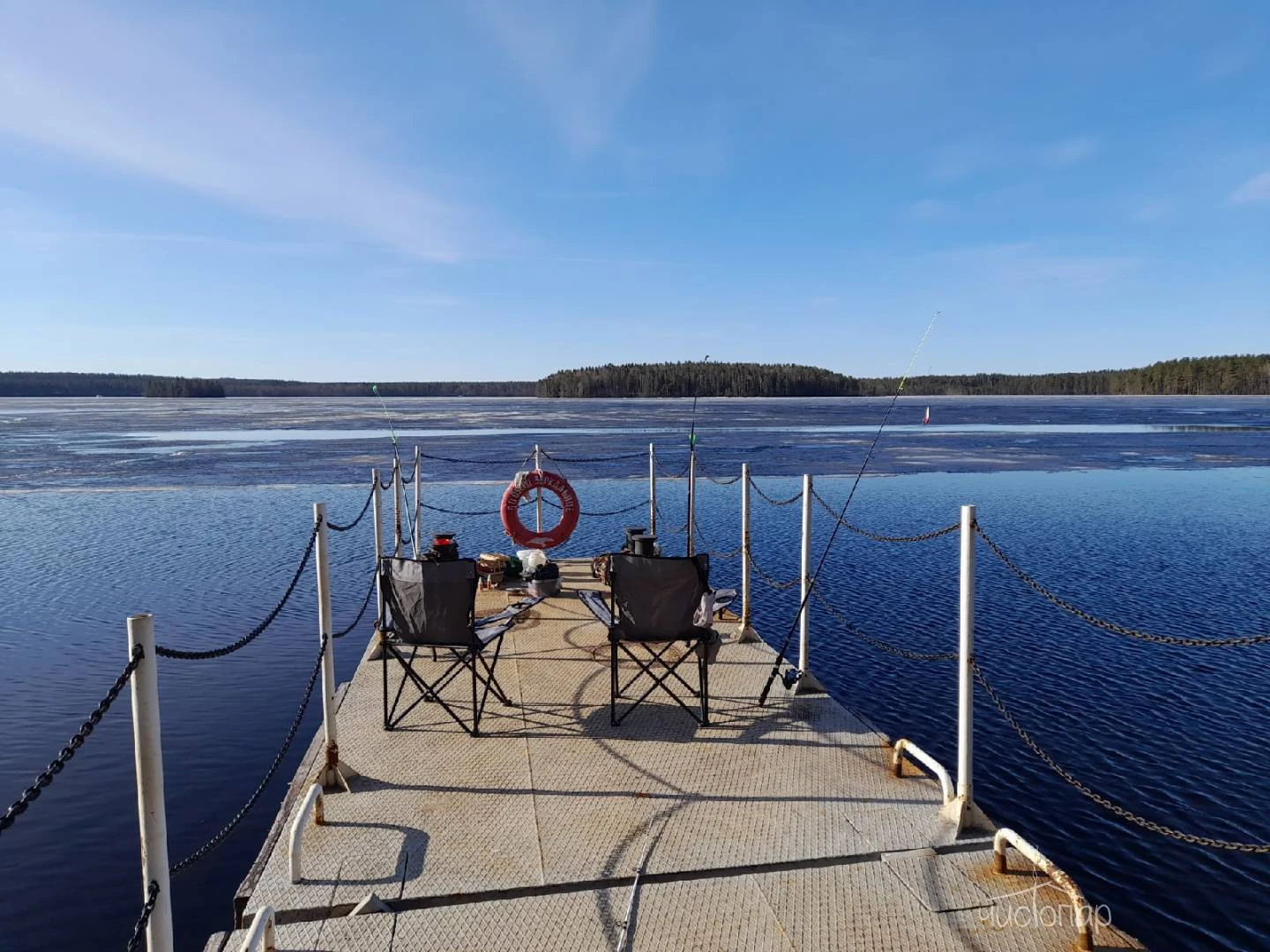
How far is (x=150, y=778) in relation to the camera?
2346 millimetres

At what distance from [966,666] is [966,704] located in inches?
6.7

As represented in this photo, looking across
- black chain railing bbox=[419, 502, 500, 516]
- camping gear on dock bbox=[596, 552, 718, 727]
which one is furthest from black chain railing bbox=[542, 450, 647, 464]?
camping gear on dock bbox=[596, 552, 718, 727]

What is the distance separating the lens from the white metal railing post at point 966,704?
12.2 ft

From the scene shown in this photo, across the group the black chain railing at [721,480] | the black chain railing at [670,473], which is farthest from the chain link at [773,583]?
the black chain railing at [670,473]

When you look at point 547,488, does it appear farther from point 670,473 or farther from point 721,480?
point 670,473

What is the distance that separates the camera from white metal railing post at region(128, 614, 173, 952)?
2.31 meters

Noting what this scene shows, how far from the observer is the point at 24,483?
2175cm

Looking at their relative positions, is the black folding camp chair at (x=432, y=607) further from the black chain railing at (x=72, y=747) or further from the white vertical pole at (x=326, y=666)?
the black chain railing at (x=72, y=747)

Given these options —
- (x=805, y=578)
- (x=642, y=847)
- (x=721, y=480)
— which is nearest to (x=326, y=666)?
(x=642, y=847)

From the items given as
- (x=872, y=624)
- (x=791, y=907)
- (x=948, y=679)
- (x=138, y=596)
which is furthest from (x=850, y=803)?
(x=138, y=596)

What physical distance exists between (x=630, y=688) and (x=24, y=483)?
22170 millimetres

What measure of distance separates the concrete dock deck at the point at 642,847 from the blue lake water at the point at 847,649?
1.45m

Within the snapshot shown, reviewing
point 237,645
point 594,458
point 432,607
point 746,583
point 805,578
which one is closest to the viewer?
point 237,645

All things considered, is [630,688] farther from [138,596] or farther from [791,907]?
[138,596]
